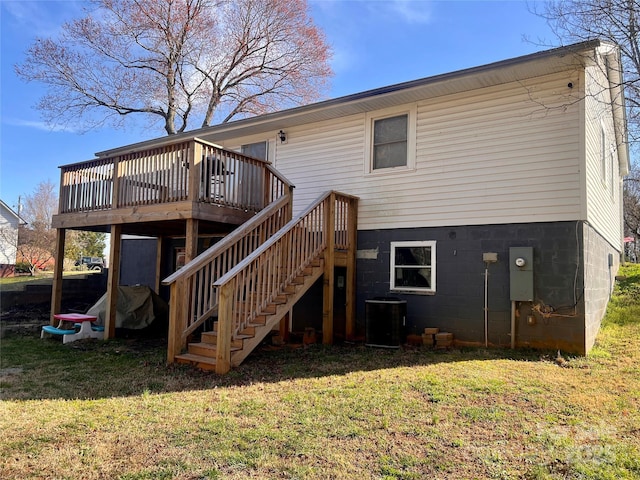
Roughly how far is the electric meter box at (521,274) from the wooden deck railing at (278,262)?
2819 millimetres

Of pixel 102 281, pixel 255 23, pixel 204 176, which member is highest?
pixel 255 23

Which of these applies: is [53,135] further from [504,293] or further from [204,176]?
[504,293]

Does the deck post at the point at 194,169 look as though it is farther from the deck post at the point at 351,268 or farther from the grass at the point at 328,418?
the deck post at the point at 351,268

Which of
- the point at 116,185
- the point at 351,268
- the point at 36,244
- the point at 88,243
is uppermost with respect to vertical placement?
the point at 88,243

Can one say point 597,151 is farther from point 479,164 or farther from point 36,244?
point 36,244

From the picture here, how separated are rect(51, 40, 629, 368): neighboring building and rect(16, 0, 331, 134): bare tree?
1091cm

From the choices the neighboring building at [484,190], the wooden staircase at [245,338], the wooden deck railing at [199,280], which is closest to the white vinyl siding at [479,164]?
the neighboring building at [484,190]

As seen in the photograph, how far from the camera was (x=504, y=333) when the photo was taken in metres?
6.83

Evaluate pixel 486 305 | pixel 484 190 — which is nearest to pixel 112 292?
pixel 486 305

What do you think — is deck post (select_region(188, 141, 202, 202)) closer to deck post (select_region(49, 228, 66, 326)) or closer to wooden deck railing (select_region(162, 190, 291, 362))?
wooden deck railing (select_region(162, 190, 291, 362))

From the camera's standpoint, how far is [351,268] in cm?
819

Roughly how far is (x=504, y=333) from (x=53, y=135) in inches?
694

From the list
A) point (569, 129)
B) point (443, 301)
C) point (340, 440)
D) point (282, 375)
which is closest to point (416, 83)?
point (569, 129)

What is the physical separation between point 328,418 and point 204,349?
2482 mm
